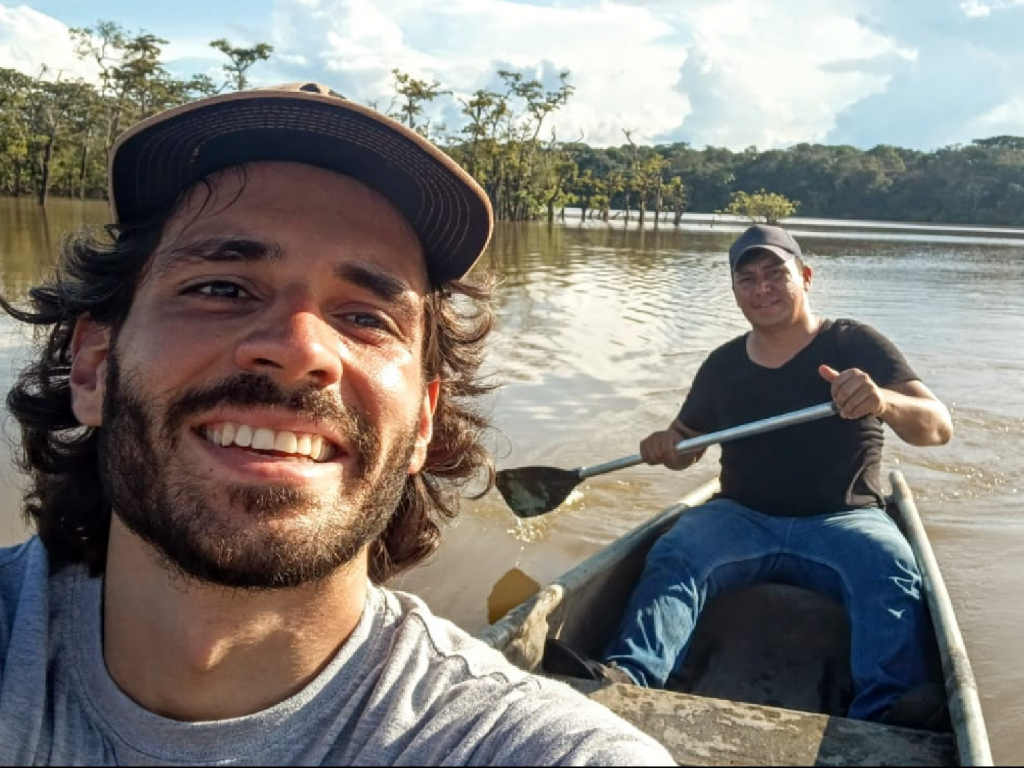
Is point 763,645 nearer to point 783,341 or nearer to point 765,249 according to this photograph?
point 783,341

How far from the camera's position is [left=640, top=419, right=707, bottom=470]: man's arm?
14.8 ft

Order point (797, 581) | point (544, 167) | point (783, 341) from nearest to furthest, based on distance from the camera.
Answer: point (797, 581) → point (783, 341) → point (544, 167)

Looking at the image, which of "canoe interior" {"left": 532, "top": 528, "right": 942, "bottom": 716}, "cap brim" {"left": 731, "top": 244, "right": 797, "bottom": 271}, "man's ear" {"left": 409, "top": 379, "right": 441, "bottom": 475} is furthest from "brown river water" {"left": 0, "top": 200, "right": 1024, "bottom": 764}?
"man's ear" {"left": 409, "top": 379, "right": 441, "bottom": 475}

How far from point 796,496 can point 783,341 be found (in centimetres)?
71

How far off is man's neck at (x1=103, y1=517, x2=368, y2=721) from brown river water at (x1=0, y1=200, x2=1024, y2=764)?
2.28 m

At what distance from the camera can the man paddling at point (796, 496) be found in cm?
332

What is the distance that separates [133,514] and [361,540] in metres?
0.35

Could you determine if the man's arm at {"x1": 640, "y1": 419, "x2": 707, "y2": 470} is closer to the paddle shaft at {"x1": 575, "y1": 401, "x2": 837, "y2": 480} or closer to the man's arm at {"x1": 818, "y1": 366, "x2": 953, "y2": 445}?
the paddle shaft at {"x1": 575, "y1": 401, "x2": 837, "y2": 480}

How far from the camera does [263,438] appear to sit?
1.42 m

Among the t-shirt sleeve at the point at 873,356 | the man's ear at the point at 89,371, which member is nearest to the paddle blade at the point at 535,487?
the t-shirt sleeve at the point at 873,356

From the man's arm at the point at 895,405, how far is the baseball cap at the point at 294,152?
7.21 ft

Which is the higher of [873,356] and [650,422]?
[873,356]

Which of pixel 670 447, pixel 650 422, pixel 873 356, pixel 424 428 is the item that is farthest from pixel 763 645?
pixel 650 422

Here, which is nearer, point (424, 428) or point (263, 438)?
point (263, 438)
